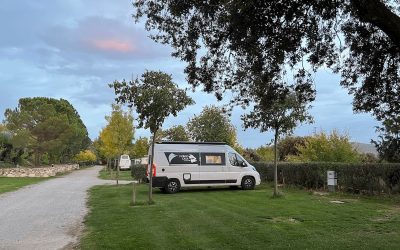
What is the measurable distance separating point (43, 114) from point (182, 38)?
47843mm

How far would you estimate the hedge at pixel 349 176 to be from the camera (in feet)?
56.8

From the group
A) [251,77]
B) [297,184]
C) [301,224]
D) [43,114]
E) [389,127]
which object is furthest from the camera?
[43,114]

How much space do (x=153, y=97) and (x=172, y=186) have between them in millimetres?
6735

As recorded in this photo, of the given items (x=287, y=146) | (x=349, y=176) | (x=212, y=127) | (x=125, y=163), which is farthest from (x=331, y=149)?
(x=125, y=163)

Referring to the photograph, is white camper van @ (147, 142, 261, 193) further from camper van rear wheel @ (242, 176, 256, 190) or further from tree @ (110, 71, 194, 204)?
tree @ (110, 71, 194, 204)

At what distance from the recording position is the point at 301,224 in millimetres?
11305

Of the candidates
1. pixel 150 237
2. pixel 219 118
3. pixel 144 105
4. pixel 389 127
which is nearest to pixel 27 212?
pixel 144 105

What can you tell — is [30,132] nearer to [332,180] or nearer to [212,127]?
[212,127]

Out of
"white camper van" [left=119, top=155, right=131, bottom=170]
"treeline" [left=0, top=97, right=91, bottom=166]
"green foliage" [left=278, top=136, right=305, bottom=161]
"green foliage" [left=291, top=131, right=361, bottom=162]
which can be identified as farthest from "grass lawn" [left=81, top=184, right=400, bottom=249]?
"white camper van" [left=119, top=155, right=131, bottom=170]

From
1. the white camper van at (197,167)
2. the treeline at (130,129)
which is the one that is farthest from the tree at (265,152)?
the white camper van at (197,167)

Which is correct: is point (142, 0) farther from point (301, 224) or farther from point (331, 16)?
point (301, 224)

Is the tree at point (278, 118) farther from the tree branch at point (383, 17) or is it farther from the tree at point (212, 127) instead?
the tree at point (212, 127)

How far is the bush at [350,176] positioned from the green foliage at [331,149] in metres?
6.79

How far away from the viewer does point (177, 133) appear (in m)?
46.4
